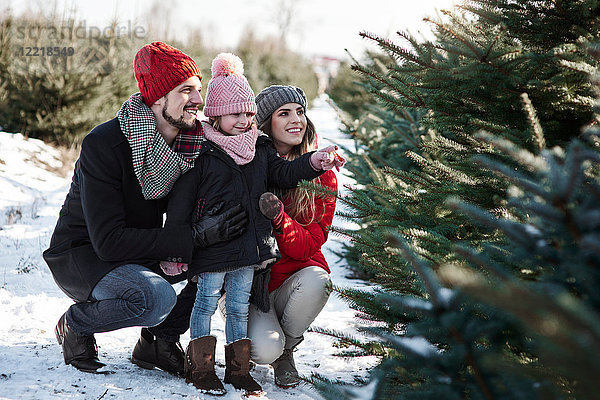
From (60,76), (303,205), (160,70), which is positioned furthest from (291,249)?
(60,76)

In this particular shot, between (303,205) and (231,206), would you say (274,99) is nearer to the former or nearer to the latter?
(303,205)

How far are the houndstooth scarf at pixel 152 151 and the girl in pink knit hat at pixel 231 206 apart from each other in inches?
2.6

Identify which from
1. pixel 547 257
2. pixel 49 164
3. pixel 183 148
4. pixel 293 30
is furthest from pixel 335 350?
pixel 293 30

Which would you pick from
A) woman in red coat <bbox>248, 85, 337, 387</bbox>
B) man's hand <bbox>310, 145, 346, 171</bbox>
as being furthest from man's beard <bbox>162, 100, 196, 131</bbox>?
man's hand <bbox>310, 145, 346, 171</bbox>

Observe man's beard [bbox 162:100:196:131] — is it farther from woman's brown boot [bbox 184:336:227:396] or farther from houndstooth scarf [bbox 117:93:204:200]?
woman's brown boot [bbox 184:336:227:396]

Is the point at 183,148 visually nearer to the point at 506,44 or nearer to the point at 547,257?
the point at 506,44

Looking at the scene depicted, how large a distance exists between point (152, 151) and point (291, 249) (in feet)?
3.05

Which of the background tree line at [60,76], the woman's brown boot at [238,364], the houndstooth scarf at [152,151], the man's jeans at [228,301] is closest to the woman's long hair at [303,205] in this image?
the man's jeans at [228,301]

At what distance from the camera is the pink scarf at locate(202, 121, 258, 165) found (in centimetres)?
276

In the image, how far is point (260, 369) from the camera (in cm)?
307

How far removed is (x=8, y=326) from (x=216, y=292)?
156 cm

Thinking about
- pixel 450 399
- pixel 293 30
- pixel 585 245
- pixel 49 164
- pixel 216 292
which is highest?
pixel 293 30

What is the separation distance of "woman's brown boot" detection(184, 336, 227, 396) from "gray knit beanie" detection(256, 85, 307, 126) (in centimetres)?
139

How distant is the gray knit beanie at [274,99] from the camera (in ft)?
10.3
